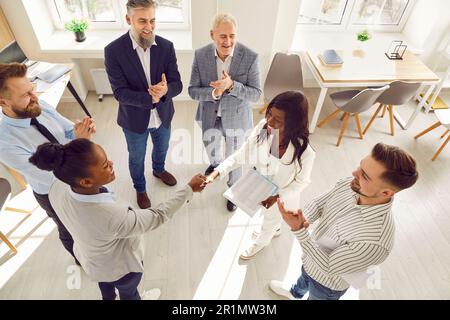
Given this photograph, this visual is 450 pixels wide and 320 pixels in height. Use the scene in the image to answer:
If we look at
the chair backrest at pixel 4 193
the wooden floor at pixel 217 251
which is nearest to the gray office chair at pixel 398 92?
the wooden floor at pixel 217 251

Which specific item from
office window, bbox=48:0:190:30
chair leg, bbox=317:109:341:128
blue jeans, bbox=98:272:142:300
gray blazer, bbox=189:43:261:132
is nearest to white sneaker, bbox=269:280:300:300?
blue jeans, bbox=98:272:142:300

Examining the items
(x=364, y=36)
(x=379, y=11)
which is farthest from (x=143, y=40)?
(x=379, y=11)

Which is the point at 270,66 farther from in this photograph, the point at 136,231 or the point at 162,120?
the point at 136,231

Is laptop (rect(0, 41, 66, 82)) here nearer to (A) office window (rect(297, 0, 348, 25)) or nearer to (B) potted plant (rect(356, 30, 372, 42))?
(A) office window (rect(297, 0, 348, 25))

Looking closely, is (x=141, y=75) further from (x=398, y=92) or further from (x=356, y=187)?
(x=398, y=92)

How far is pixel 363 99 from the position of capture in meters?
3.52

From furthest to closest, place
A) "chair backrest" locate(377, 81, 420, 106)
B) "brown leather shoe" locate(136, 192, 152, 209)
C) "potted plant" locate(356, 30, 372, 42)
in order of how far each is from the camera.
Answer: "potted plant" locate(356, 30, 372, 42), "chair backrest" locate(377, 81, 420, 106), "brown leather shoe" locate(136, 192, 152, 209)

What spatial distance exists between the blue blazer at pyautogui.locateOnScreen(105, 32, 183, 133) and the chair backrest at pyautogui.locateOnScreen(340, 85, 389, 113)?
2.00 m

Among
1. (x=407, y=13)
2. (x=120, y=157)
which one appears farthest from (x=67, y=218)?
(x=407, y=13)

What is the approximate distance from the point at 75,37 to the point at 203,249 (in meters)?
3.15

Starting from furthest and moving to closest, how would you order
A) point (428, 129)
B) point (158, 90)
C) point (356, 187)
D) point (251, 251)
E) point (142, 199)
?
point (428, 129), point (142, 199), point (251, 251), point (158, 90), point (356, 187)

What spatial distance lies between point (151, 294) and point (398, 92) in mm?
3352

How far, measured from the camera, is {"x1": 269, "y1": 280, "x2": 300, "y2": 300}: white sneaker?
8.43 feet

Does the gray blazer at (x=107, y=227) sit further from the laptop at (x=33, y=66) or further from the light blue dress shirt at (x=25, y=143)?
the laptop at (x=33, y=66)
